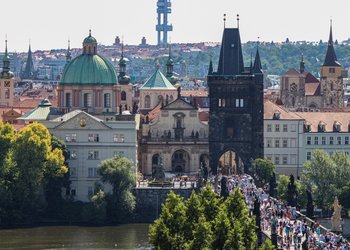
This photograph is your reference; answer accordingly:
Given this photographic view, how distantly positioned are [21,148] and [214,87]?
1035 inches

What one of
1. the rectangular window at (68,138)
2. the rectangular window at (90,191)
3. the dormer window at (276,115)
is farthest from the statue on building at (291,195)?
the dormer window at (276,115)

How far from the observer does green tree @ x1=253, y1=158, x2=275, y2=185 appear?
146250mm

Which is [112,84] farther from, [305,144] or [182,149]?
[305,144]

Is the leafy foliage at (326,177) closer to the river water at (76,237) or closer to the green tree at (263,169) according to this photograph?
the green tree at (263,169)

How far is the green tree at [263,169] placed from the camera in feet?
480

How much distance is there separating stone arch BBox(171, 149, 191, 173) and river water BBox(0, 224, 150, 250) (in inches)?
1176

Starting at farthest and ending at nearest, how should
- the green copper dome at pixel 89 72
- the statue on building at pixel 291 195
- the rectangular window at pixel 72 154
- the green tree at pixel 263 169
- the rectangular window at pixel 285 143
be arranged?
1. the green copper dome at pixel 89 72
2. the rectangular window at pixel 285 143
3. the green tree at pixel 263 169
4. the rectangular window at pixel 72 154
5. the statue on building at pixel 291 195

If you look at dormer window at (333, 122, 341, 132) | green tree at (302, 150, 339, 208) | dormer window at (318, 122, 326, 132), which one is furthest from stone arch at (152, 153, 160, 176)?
green tree at (302, 150, 339, 208)

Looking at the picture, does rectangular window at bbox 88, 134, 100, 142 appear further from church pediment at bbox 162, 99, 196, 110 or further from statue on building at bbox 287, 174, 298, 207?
statue on building at bbox 287, 174, 298, 207

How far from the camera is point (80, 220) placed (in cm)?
13462

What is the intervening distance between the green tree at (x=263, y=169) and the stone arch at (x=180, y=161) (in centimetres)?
1312

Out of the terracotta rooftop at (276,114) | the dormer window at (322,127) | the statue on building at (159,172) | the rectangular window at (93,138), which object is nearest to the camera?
the rectangular window at (93,138)

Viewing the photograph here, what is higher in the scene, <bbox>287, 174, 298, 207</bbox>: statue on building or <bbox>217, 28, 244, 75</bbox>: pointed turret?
<bbox>217, 28, 244, 75</bbox>: pointed turret

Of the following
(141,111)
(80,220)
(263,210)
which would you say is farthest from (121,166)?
(141,111)
